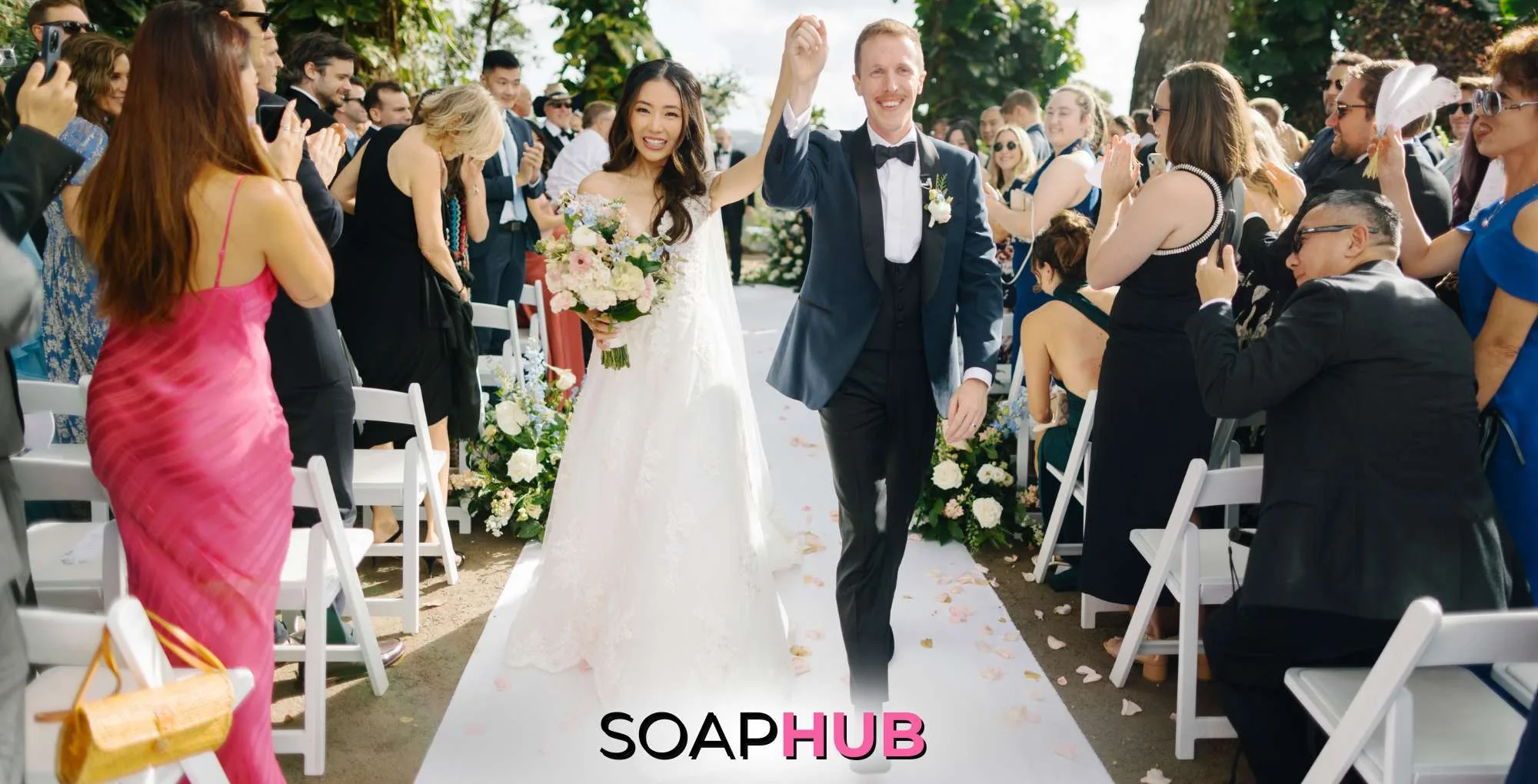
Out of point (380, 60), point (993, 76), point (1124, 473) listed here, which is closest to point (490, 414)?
point (1124, 473)

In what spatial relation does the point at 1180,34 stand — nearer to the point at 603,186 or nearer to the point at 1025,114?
the point at 1025,114

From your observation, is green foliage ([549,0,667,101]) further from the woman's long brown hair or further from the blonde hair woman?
the woman's long brown hair

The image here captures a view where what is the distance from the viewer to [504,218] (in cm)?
771

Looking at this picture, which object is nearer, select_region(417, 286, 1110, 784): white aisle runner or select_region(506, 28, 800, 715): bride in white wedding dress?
select_region(417, 286, 1110, 784): white aisle runner

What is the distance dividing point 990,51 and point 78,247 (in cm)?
1688

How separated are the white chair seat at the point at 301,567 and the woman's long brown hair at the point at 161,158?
2.76 feet

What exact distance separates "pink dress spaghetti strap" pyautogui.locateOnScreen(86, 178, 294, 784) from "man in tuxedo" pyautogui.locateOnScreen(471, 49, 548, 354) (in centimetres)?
492

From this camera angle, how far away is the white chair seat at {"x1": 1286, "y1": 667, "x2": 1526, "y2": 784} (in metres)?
2.26

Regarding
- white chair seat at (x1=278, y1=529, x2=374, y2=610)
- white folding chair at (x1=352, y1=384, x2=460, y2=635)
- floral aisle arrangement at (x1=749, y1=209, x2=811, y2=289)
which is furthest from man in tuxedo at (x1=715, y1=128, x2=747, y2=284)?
white chair seat at (x1=278, y1=529, x2=374, y2=610)

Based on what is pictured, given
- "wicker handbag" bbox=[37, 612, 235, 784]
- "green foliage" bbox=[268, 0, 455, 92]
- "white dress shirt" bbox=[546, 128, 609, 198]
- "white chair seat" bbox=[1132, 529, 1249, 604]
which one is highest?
"green foliage" bbox=[268, 0, 455, 92]

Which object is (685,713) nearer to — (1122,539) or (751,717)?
(751,717)

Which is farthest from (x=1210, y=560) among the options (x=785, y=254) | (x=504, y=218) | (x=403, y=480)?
(x=785, y=254)

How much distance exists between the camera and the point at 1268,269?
3.86 metres

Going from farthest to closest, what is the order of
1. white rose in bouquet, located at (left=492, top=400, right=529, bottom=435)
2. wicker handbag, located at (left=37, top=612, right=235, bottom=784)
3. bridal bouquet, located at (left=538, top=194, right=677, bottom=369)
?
1. white rose in bouquet, located at (left=492, top=400, right=529, bottom=435)
2. bridal bouquet, located at (left=538, top=194, right=677, bottom=369)
3. wicker handbag, located at (left=37, top=612, right=235, bottom=784)
